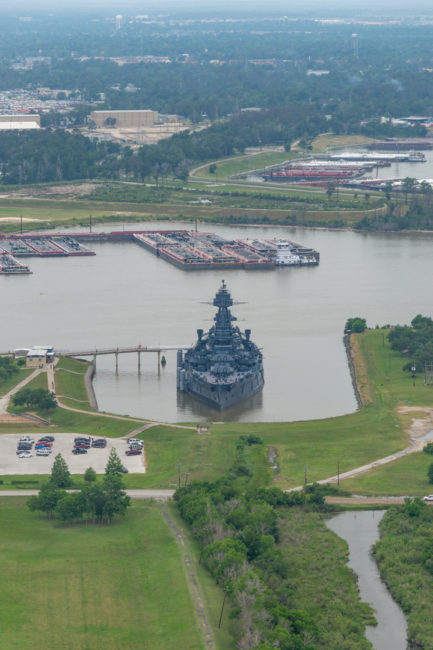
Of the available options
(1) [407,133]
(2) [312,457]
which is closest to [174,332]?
(2) [312,457]

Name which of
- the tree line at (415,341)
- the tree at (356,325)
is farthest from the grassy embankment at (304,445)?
the tree at (356,325)

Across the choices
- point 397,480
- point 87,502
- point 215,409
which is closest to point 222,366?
point 215,409

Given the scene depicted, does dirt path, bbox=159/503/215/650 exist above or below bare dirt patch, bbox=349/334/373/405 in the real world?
above

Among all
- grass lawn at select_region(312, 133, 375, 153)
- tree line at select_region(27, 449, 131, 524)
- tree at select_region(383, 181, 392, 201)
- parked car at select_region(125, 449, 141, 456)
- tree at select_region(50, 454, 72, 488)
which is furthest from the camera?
grass lawn at select_region(312, 133, 375, 153)

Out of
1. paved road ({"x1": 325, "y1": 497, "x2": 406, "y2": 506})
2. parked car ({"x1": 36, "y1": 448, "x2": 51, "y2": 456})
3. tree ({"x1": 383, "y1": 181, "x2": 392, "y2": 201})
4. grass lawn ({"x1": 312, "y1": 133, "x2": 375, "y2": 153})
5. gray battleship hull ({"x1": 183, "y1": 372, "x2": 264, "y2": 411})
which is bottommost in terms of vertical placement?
grass lawn ({"x1": 312, "y1": 133, "x2": 375, "y2": 153})

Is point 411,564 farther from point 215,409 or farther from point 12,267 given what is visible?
point 12,267

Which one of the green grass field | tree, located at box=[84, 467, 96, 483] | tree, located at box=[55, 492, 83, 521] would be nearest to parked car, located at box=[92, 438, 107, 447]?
tree, located at box=[84, 467, 96, 483]

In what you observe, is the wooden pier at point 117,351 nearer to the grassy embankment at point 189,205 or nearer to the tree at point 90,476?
the tree at point 90,476

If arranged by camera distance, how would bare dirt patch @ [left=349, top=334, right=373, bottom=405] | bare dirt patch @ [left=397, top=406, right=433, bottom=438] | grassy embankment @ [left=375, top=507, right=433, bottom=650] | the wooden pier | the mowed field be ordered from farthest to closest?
1. the wooden pier
2. bare dirt patch @ [left=349, top=334, right=373, bottom=405]
3. bare dirt patch @ [left=397, top=406, right=433, bottom=438]
4. grassy embankment @ [left=375, top=507, right=433, bottom=650]
5. the mowed field

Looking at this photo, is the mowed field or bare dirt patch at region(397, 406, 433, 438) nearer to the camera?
the mowed field

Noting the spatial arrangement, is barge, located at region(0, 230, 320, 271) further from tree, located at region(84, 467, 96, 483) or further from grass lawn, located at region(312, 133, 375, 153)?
grass lawn, located at region(312, 133, 375, 153)
